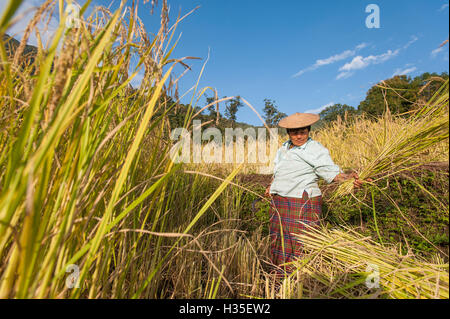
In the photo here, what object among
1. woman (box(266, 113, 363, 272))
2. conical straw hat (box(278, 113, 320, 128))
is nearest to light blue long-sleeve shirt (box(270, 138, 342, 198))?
woman (box(266, 113, 363, 272))

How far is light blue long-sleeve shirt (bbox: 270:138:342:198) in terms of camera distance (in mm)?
1889

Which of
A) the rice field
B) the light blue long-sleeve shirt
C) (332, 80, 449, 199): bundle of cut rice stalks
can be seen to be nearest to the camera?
the rice field

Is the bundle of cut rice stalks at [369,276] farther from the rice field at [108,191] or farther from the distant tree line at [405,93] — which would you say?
the distant tree line at [405,93]

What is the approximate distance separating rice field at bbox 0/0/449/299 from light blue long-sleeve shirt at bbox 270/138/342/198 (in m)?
0.33

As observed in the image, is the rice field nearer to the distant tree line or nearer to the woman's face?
the distant tree line

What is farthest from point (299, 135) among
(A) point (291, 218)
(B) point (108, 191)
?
(B) point (108, 191)

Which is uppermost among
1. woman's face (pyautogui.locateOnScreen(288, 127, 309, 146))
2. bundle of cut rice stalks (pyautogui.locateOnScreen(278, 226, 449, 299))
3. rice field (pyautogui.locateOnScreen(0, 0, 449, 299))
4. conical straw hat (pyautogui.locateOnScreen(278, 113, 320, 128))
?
conical straw hat (pyautogui.locateOnScreen(278, 113, 320, 128))

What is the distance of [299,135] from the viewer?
2.07 m

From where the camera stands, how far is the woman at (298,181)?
192 cm

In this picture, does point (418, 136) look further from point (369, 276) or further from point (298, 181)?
point (298, 181)

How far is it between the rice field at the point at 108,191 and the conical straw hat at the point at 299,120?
2.21ft

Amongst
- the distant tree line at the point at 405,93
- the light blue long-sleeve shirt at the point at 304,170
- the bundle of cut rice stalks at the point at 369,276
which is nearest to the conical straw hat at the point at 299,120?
the light blue long-sleeve shirt at the point at 304,170

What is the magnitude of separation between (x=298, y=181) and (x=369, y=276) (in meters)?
1.12

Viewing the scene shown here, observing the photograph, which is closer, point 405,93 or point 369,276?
point 369,276
